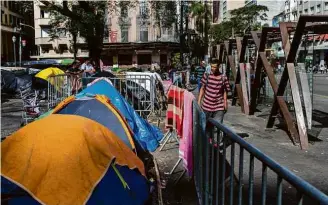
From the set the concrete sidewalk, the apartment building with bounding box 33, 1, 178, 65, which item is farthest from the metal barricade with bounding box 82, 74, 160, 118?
the apartment building with bounding box 33, 1, 178, 65

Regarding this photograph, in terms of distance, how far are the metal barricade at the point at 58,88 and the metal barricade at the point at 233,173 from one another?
27.9 ft

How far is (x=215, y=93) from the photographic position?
8125 mm

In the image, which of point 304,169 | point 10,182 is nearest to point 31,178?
point 10,182

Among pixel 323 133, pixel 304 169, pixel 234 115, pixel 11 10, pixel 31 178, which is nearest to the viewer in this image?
pixel 31 178

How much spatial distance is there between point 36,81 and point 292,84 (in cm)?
1179

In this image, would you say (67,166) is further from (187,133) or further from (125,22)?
(125,22)

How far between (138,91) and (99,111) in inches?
226

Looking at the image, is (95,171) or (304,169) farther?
(304,169)

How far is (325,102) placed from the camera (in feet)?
54.6

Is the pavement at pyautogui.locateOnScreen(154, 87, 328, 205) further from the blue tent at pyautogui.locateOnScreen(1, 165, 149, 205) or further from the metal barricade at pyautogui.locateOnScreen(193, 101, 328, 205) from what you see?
the blue tent at pyautogui.locateOnScreen(1, 165, 149, 205)

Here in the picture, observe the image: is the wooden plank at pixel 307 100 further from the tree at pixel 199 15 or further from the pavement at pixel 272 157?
the tree at pixel 199 15

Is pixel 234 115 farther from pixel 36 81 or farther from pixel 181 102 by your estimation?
pixel 36 81

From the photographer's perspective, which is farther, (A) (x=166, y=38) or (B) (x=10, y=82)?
(A) (x=166, y=38)

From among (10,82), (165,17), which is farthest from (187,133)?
(165,17)
